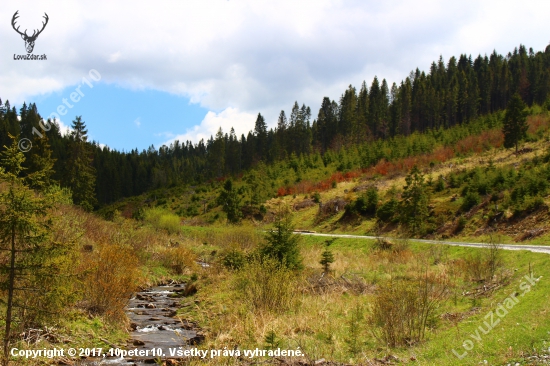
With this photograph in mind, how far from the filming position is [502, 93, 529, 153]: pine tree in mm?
48969

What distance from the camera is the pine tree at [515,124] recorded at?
161 feet

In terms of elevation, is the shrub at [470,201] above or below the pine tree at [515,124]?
below

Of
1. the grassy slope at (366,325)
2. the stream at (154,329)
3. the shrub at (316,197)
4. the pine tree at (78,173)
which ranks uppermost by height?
the pine tree at (78,173)

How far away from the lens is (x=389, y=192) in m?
41.1

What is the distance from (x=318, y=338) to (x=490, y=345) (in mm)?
3956

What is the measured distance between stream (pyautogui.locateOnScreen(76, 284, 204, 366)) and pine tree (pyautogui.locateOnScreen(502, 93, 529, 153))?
4729 centimetres

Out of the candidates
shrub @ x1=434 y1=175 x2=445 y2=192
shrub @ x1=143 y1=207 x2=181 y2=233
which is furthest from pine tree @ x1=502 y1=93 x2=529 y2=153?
shrub @ x1=143 y1=207 x2=181 y2=233

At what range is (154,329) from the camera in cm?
1245

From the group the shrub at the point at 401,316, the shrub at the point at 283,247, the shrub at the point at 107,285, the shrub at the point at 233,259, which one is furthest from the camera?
the shrub at the point at 233,259

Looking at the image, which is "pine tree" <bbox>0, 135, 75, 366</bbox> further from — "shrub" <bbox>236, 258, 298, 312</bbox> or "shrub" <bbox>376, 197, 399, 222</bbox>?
"shrub" <bbox>376, 197, 399, 222</bbox>

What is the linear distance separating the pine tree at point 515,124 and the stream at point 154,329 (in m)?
47.3

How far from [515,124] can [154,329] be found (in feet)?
168

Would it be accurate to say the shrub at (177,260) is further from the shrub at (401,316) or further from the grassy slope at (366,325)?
the shrub at (401,316)

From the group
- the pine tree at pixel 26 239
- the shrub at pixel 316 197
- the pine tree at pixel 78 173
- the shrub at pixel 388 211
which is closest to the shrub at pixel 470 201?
the shrub at pixel 388 211
